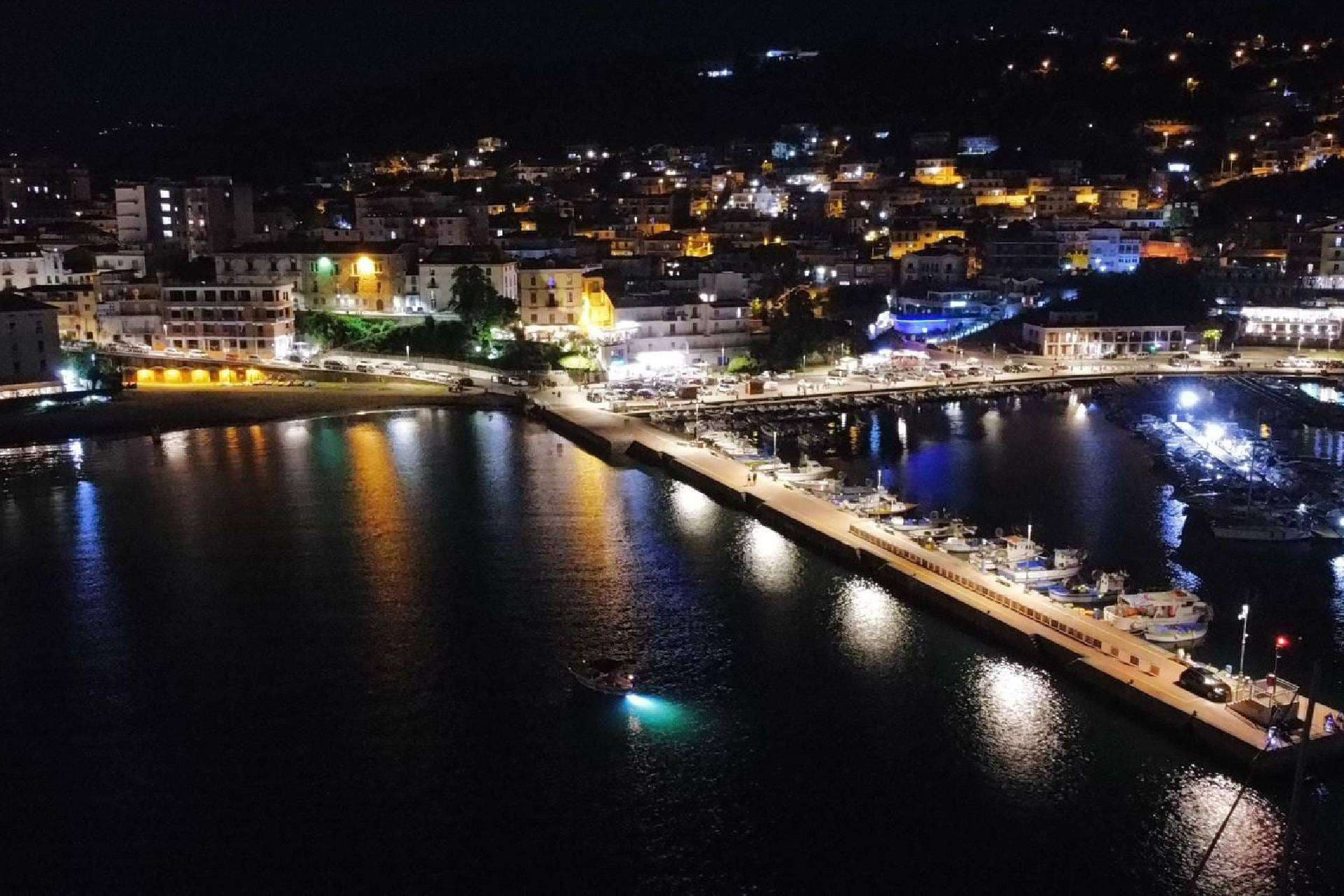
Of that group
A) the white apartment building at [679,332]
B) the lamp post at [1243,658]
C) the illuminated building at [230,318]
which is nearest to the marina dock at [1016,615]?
the lamp post at [1243,658]

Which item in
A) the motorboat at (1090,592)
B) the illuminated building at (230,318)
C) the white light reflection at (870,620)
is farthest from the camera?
the illuminated building at (230,318)

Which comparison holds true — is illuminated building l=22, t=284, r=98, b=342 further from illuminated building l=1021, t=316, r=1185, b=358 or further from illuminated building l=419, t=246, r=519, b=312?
illuminated building l=1021, t=316, r=1185, b=358

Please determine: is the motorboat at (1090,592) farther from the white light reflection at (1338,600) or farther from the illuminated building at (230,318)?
the illuminated building at (230,318)

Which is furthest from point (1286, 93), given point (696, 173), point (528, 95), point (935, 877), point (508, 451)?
point (935, 877)

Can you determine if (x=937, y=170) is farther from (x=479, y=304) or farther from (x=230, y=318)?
(x=230, y=318)

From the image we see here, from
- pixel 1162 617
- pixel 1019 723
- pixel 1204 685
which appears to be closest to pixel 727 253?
pixel 1162 617

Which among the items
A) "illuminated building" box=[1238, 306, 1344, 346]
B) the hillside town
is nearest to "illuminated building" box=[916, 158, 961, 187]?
the hillside town
